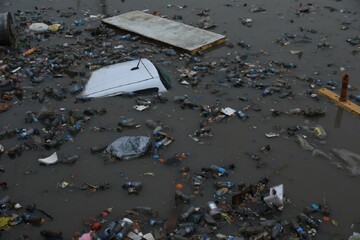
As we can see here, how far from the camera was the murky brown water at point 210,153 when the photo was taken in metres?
4.81

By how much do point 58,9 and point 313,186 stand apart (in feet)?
28.1

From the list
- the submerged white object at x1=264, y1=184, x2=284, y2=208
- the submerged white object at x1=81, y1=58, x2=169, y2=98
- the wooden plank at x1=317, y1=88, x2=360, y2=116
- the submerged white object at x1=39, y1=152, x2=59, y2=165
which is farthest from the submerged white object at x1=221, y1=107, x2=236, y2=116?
the submerged white object at x1=39, y1=152, x2=59, y2=165

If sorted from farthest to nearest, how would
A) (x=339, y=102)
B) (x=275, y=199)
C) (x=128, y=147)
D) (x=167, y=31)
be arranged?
(x=167, y=31), (x=339, y=102), (x=128, y=147), (x=275, y=199)

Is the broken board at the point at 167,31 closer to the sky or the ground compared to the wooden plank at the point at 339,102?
closer to the sky

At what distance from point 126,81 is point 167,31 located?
265 centimetres

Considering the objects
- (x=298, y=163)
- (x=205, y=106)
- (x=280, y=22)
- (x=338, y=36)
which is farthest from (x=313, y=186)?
(x=280, y=22)

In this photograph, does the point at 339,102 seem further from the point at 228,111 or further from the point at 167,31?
the point at 167,31

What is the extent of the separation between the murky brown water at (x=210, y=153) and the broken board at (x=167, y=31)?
10.7 inches

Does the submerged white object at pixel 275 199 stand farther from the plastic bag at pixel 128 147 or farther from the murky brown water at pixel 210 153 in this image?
the plastic bag at pixel 128 147


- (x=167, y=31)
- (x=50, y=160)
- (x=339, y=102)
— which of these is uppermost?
(x=167, y=31)

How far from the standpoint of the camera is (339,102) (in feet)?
21.6

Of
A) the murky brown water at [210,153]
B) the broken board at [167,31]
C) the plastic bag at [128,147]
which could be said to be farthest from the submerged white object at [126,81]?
the broken board at [167,31]

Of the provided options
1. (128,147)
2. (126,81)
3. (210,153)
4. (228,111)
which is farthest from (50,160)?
(228,111)

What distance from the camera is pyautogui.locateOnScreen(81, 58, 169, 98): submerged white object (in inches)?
268
